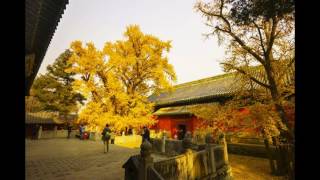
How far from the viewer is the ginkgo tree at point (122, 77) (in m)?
19.5

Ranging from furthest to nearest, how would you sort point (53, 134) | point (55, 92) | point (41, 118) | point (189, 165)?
point (55, 92), point (41, 118), point (53, 134), point (189, 165)

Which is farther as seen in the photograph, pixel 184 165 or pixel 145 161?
pixel 184 165

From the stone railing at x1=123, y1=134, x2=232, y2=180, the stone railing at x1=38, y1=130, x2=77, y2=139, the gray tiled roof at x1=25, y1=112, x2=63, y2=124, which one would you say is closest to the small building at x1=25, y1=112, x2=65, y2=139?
the gray tiled roof at x1=25, y1=112, x2=63, y2=124

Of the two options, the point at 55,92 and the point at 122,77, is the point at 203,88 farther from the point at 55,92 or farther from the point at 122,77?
the point at 55,92

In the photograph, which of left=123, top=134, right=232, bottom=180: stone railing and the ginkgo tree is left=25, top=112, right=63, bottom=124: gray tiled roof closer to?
the ginkgo tree

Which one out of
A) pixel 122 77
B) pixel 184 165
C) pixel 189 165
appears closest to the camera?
pixel 184 165

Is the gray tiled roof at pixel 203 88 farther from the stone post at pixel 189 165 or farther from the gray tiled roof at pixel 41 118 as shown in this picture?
the gray tiled roof at pixel 41 118

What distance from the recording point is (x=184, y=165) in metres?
7.56

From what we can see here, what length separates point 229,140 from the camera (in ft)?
56.1

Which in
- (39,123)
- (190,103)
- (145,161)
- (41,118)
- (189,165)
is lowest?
(189,165)

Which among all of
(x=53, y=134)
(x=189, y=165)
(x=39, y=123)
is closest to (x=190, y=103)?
(x=189, y=165)

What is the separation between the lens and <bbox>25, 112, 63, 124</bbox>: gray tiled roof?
3101cm

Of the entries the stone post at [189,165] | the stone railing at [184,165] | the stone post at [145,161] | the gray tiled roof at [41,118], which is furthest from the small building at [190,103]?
the gray tiled roof at [41,118]

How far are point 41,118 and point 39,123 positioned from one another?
990mm
